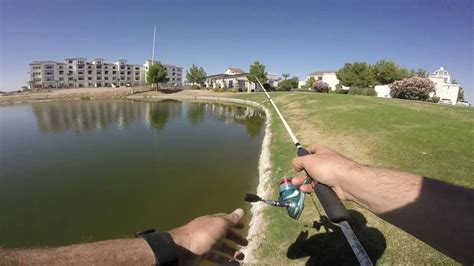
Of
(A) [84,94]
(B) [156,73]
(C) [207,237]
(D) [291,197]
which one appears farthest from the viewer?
(A) [84,94]

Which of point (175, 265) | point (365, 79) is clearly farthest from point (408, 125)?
point (365, 79)

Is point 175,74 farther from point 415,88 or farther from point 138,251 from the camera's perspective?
point 138,251

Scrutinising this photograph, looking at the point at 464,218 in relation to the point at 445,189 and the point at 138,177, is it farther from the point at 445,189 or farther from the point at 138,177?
the point at 138,177

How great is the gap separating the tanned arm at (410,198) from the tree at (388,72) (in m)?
62.8

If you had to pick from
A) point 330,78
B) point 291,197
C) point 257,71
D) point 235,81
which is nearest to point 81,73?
point 235,81

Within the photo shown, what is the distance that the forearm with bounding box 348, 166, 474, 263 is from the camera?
160 cm

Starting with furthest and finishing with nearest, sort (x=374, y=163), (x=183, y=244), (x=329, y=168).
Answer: (x=374, y=163) → (x=329, y=168) → (x=183, y=244)

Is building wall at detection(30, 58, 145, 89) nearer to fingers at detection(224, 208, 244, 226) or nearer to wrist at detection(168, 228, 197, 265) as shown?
fingers at detection(224, 208, 244, 226)

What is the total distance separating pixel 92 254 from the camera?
1.38m

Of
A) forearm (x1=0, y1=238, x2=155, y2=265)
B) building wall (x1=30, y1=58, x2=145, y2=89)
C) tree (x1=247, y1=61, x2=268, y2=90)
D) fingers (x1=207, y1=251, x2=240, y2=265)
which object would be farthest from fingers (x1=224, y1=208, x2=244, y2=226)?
building wall (x1=30, y1=58, x2=145, y2=89)

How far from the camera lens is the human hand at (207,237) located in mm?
1595

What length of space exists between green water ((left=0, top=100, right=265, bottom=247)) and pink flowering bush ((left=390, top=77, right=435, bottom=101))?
27606 mm

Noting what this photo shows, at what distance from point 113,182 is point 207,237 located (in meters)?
10.8

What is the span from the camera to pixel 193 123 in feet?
90.8
